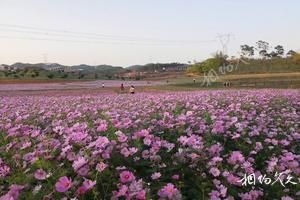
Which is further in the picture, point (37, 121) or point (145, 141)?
point (37, 121)

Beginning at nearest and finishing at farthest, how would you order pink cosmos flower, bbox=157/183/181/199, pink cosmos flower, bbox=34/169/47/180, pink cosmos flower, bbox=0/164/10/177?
pink cosmos flower, bbox=157/183/181/199
pink cosmos flower, bbox=34/169/47/180
pink cosmos flower, bbox=0/164/10/177

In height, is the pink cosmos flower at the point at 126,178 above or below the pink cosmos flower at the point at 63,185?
below

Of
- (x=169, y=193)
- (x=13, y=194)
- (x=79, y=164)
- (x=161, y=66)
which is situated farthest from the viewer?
(x=161, y=66)

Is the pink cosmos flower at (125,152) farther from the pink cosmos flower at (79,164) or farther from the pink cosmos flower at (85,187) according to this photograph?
the pink cosmos flower at (85,187)

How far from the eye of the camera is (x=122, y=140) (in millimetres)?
2988

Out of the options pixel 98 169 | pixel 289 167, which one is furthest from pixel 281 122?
pixel 98 169

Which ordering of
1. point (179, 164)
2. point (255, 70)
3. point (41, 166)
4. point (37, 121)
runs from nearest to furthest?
point (41, 166) → point (179, 164) → point (37, 121) → point (255, 70)

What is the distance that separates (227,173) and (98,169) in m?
0.87

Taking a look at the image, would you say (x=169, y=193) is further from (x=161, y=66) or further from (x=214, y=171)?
(x=161, y=66)

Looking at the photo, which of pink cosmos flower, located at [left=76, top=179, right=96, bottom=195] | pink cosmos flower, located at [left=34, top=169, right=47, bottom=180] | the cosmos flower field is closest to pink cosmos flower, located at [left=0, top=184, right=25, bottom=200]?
the cosmos flower field

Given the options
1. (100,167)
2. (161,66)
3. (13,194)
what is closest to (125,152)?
(100,167)

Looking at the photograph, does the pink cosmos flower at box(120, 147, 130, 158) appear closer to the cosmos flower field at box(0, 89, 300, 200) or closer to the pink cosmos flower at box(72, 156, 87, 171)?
the cosmos flower field at box(0, 89, 300, 200)

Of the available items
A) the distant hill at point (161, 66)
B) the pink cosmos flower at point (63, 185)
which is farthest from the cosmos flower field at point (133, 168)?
the distant hill at point (161, 66)

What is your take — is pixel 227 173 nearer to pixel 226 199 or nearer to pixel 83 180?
pixel 226 199
